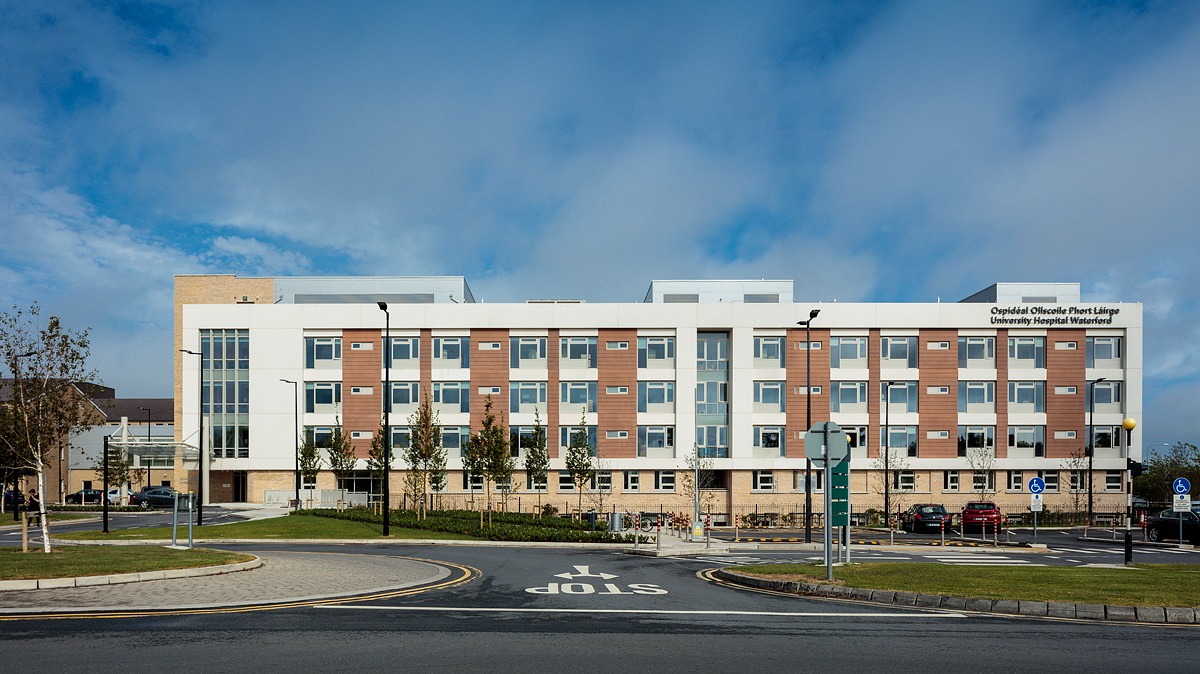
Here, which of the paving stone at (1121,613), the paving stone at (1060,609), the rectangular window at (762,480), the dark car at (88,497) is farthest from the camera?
the dark car at (88,497)

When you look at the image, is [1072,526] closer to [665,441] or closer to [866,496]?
[866,496]

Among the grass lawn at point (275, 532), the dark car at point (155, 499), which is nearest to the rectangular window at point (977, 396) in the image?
the grass lawn at point (275, 532)

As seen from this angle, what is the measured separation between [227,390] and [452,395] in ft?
55.9

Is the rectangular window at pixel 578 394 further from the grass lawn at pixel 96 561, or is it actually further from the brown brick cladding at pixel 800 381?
the grass lawn at pixel 96 561

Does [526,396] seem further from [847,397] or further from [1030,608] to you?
[1030,608]

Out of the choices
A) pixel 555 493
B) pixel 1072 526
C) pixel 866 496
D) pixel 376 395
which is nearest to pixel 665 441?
pixel 555 493

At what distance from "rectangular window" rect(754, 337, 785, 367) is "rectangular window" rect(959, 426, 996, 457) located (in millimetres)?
14317

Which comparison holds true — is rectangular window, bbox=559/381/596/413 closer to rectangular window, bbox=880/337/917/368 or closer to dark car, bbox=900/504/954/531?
rectangular window, bbox=880/337/917/368

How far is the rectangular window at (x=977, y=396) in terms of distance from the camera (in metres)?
59.3

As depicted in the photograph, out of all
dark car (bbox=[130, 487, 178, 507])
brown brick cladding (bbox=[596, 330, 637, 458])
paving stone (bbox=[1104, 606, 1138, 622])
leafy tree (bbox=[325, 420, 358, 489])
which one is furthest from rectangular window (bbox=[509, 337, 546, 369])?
paving stone (bbox=[1104, 606, 1138, 622])

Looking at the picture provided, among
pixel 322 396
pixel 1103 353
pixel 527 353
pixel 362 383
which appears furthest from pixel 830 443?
pixel 1103 353

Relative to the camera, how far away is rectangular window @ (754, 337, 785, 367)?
195 feet

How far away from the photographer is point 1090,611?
13.3 meters

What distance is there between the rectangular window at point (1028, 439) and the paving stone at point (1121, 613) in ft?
167
